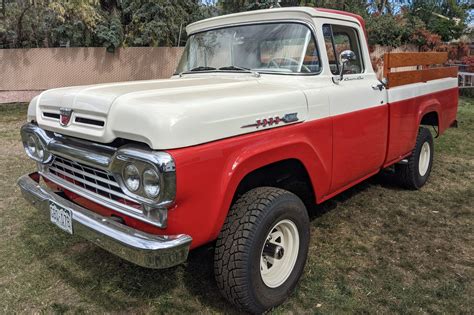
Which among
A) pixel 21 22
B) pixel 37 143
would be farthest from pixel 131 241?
pixel 21 22

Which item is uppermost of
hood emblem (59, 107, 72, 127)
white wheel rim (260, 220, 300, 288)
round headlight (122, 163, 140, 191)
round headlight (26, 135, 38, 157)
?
hood emblem (59, 107, 72, 127)

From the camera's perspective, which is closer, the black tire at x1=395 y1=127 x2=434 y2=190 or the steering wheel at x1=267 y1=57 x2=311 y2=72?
the steering wheel at x1=267 y1=57 x2=311 y2=72

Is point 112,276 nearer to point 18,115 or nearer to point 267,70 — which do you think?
point 267,70

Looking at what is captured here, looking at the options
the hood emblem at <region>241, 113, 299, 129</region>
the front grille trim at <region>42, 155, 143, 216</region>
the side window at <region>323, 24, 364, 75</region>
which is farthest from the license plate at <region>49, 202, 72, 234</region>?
the side window at <region>323, 24, 364, 75</region>

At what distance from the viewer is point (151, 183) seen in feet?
7.22

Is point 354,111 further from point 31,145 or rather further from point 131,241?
point 31,145

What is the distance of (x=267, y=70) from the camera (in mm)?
3416

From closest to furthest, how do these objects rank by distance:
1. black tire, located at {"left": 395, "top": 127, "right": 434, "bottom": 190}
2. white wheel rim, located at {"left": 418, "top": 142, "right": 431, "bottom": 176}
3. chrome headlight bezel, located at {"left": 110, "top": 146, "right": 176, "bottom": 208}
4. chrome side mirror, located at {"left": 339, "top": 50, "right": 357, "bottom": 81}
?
chrome headlight bezel, located at {"left": 110, "top": 146, "right": 176, "bottom": 208} → chrome side mirror, located at {"left": 339, "top": 50, "right": 357, "bottom": 81} → black tire, located at {"left": 395, "top": 127, "right": 434, "bottom": 190} → white wheel rim, located at {"left": 418, "top": 142, "right": 431, "bottom": 176}

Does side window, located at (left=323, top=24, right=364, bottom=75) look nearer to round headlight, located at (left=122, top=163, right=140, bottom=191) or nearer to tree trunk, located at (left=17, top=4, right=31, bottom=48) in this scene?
round headlight, located at (left=122, top=163, right=140, bottom=191)

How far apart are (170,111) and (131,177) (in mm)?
423

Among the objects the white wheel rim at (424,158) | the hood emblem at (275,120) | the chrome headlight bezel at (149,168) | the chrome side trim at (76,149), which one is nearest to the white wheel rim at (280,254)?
the hood emblem at (275,120)

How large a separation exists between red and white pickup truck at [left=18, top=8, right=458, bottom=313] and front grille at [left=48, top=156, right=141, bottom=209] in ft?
0.03

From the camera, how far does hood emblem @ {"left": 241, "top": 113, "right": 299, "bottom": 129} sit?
263 cm

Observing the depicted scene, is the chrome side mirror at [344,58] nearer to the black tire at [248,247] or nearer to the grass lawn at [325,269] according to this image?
the black tire at [248,247]
